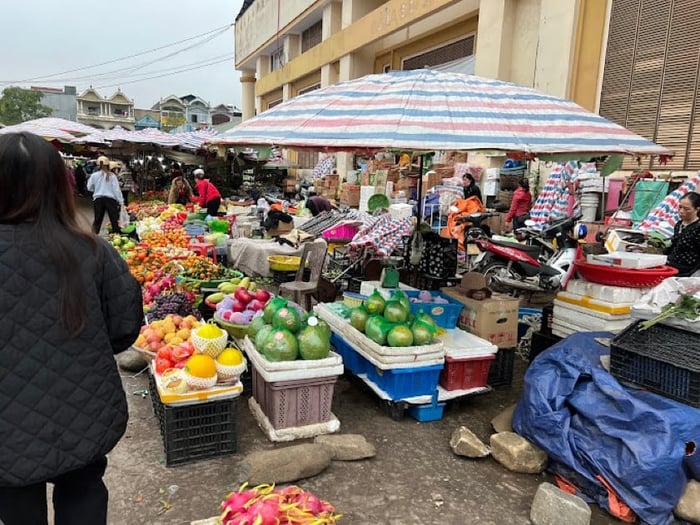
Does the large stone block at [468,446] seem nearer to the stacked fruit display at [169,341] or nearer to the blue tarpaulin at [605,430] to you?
the blue tarpaulin at [605,430]

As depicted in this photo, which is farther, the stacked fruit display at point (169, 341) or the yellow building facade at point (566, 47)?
the yellow building facade at point (566, 47)

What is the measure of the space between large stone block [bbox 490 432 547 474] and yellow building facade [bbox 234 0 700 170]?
622 centimetres

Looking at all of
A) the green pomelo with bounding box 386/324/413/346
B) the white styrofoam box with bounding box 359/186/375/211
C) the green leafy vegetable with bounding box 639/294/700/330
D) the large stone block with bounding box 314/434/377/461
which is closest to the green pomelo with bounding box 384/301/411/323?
the green pomelo with bounding box 386/324/413/346

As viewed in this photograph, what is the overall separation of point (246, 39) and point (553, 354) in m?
32.8

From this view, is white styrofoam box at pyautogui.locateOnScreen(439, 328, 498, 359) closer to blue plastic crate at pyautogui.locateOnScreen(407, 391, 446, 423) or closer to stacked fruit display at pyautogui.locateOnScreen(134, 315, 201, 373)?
blue plastic crate at pyautogui.locateOnScreen(407, 391, 446, 423)

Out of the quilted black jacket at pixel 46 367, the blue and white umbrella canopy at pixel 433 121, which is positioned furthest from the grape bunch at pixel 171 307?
the quilted black jacket at pixel 46 367

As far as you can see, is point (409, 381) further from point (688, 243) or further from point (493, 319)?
point (688, 243)

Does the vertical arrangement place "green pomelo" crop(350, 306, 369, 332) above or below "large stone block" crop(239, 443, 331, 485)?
above

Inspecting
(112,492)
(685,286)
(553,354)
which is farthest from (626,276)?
(112,492)

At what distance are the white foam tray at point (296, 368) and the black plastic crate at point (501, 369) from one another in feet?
5.36

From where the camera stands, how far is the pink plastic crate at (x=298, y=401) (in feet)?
11.3

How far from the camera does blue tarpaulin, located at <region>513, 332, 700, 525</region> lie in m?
2.74

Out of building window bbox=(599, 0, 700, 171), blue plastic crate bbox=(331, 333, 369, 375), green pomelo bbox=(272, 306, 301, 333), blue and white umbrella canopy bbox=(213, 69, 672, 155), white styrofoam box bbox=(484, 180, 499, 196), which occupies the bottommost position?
blue plastic crate bbox=(331, 333, 369, 375)

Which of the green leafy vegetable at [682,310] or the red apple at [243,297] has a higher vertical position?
the green leafy vegetable at [682,310]
